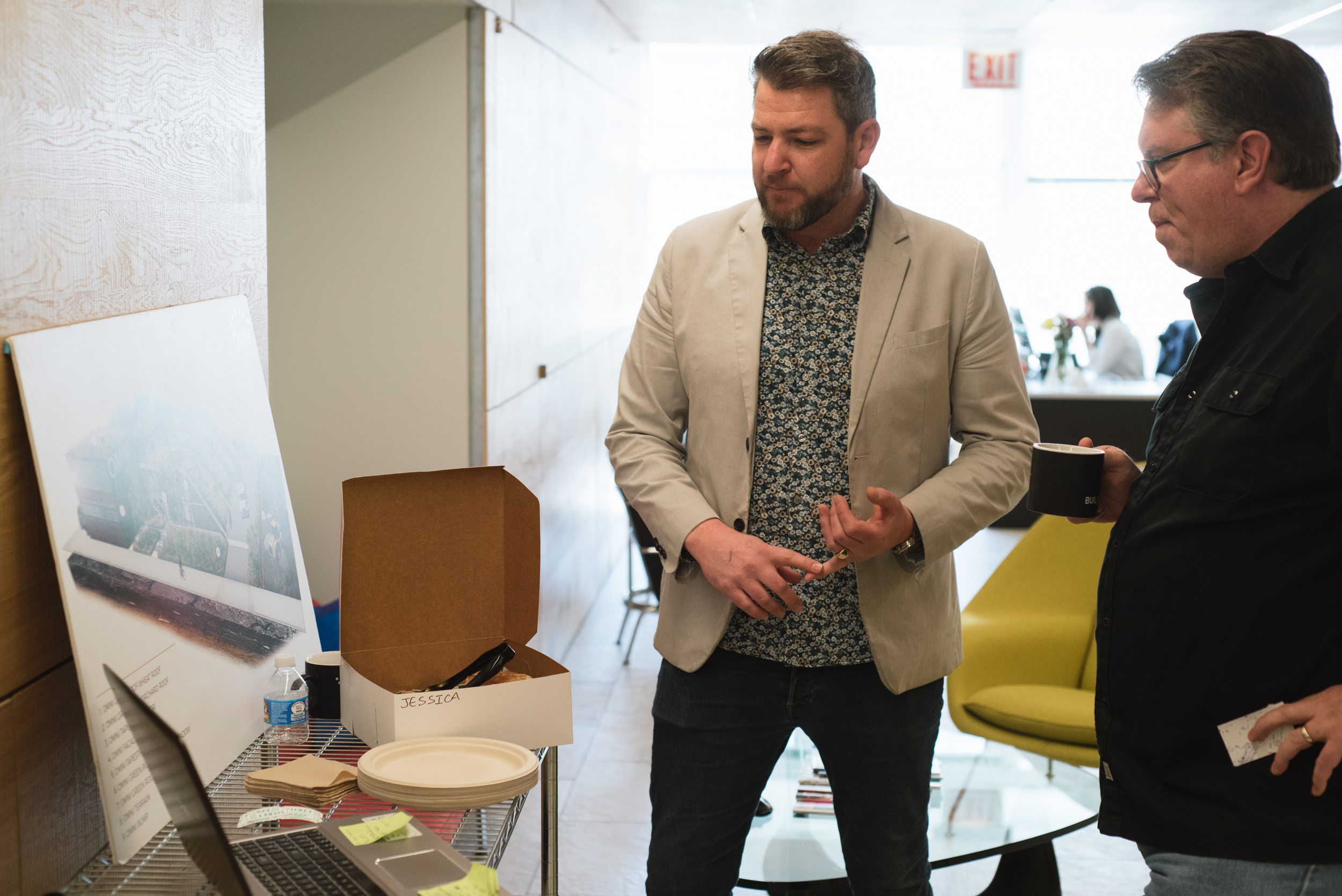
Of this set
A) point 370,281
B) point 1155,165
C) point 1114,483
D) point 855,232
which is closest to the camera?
point 1155,165

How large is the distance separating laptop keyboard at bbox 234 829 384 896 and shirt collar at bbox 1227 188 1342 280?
1.19 meters

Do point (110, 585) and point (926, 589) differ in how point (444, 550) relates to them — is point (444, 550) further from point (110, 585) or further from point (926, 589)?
point (926, 589)

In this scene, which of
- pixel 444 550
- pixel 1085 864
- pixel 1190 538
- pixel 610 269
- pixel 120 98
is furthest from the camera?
pixel 610 269

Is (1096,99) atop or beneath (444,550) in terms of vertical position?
atop

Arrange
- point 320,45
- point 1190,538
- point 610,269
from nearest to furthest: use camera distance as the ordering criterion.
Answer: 1. point 1190,538
2. point 320,45
3. point 610,269

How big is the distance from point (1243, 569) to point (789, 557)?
0.60m

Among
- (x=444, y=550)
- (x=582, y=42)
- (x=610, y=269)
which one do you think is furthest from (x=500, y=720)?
(x=610, y=269)

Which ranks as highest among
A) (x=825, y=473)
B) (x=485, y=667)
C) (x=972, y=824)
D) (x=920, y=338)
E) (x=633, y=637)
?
(x=920, y=338)

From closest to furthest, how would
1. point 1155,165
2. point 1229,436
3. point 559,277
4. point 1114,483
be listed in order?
point 1229,436, point 1155,165, point 1114,483, point 559,277

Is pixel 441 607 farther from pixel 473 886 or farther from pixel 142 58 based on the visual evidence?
pixel 142 58

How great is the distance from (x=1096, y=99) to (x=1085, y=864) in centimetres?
856

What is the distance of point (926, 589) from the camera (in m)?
1.80

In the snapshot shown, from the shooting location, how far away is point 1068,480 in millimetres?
1510

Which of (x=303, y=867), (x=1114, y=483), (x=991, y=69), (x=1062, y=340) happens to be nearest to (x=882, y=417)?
(x=1114, y=483)
